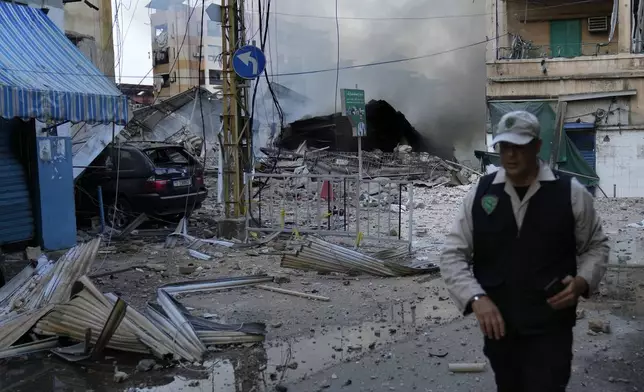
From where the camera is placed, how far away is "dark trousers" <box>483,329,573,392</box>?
2324 mm

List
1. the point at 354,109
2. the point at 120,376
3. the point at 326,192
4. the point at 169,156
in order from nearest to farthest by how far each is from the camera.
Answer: the point at 120,376 < the point at 326,192 < the point at 169,156 < the point at 354,109

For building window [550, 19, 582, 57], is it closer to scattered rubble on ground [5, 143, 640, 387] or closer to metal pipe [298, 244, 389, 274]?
scattered rubble on ground [5, 143, 640, 387]

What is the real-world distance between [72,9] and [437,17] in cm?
1980

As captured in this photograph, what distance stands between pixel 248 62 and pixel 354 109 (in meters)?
4.87

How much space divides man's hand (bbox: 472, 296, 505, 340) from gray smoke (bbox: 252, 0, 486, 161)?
97.4 ft

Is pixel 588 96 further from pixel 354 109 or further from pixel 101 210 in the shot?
pixel 101 210

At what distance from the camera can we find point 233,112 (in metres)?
10.2

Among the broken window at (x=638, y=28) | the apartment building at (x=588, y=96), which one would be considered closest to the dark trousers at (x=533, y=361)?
the apartment building at (x=588, y=96)

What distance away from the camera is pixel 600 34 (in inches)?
965

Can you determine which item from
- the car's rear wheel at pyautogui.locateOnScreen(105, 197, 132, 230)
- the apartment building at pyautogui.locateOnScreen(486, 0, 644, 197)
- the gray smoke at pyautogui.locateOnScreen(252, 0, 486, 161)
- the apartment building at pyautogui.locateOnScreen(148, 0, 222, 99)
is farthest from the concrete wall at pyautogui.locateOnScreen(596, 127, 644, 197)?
the apartment building at pyautogui.locateOnScreen(148, 0, 222, 99)

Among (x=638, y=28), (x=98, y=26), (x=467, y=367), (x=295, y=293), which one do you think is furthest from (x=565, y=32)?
(x=467, y=367)

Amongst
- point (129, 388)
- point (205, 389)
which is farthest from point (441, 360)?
point (129, 388)

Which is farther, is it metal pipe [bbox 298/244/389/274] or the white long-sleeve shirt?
metal pipe [bbox 298/244/389/274]

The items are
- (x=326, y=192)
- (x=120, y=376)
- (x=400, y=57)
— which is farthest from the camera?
(x=400, y=57)
